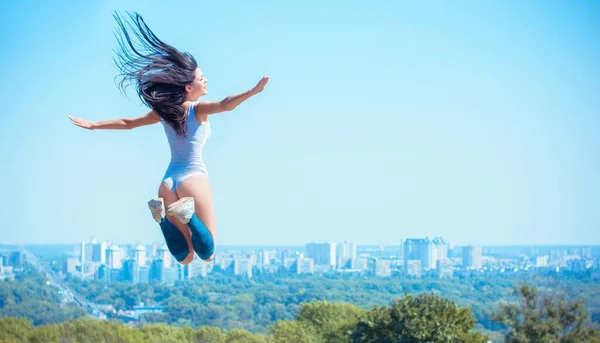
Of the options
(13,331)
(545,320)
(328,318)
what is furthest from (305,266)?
(545,320)

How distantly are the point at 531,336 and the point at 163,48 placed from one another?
116ft

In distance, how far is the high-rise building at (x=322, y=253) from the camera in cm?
15460

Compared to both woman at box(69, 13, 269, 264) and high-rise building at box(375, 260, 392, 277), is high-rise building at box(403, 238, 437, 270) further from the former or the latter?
woman at box(69, 13, 269, 264)

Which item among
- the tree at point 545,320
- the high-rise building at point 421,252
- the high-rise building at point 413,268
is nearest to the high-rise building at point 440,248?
the high-rise building at point 421,252

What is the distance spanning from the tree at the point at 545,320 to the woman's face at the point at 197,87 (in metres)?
34.6

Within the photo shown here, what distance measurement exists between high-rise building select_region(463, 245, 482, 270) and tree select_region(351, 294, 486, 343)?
114936 mm

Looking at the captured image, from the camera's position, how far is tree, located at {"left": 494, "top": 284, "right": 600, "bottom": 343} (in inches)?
1511

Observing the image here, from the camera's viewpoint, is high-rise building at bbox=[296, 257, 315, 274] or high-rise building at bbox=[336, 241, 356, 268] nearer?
high-rise building at bbox=[296, 257, 315, 274]

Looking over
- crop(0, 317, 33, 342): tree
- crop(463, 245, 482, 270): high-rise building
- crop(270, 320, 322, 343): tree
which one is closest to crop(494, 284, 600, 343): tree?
crop(270, 320, 322, 343): tree

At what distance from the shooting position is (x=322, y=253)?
514 feet

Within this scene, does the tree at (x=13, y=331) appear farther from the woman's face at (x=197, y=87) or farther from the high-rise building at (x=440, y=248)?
the high-rise building at (x=440, y=248)

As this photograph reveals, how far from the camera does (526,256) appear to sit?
→ 152000mm

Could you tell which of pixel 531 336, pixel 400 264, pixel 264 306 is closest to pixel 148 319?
pixel 264 306

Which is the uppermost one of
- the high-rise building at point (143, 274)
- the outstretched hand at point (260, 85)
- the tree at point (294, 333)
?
the outstretched hand at point (260, 85)
